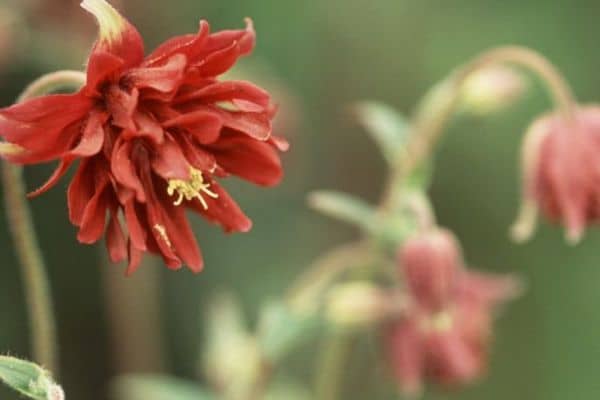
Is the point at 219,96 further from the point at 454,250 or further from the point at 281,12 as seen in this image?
the point at 281,12

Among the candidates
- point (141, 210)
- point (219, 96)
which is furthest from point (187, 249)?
point (219, 96)

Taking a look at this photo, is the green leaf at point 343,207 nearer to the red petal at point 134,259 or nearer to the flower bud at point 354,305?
the flower bud at point 354,305

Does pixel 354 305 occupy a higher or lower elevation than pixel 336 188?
lower

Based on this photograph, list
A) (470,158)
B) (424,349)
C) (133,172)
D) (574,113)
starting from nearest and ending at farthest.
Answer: (133,172), (574,113), (424,349), (470,158)

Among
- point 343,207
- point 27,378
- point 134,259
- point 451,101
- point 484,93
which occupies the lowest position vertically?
point 27,378

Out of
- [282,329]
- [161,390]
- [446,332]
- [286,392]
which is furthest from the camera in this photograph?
[286,392]

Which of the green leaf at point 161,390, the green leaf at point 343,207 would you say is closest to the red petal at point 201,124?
the green leaf at point 343,207

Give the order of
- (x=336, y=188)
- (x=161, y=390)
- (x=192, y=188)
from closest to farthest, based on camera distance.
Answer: (x=192, y=188)
(x=161, y=390)
(x=336, y=188)

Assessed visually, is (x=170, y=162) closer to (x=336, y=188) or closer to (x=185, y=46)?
(x=185, y=46)

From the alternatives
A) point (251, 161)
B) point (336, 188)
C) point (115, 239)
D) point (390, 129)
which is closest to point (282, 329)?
point (390, 129)
